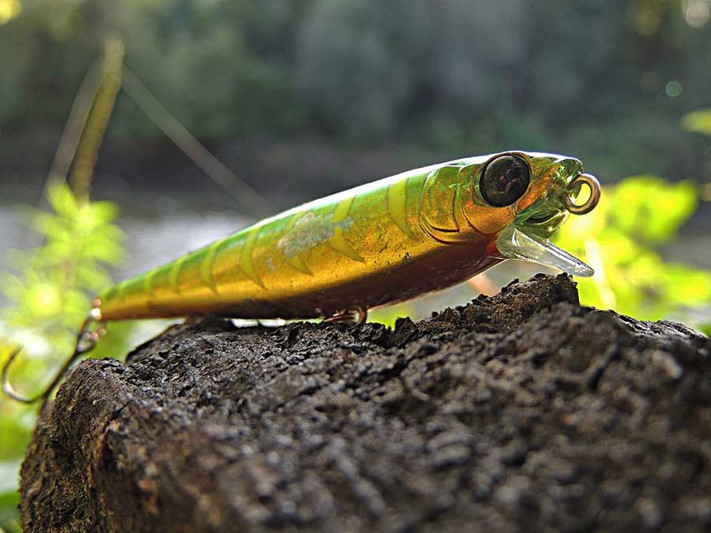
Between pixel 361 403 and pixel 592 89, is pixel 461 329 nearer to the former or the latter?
pixel 361 403

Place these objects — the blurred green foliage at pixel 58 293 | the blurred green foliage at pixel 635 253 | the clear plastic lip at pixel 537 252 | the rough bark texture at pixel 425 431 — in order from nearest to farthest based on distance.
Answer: the rough bark texture at pixel 425 431
the clear plastic lip at pixel 537 252
the blurred green foliage at pixel 635 253
the blurred green foliage at pixel 58 293

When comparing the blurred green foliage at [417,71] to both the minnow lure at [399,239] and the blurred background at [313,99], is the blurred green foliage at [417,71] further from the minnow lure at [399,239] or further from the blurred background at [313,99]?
the minnow lure at [399,239]

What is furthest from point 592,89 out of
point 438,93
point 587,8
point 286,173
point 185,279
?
point 185,279

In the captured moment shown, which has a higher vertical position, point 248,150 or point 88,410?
point 248,150

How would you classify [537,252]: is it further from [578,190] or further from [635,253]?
[635,253]

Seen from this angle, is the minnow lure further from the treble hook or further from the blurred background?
the blurred background

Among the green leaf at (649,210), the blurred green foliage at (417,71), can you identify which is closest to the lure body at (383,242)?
the green leaf at (649,210)

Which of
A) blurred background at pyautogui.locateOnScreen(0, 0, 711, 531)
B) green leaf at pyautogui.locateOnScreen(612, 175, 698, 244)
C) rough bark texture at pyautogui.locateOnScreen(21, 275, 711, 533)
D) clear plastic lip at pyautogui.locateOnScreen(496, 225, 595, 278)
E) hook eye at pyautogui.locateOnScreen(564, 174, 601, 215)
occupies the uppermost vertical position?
blurred background at pyautogui.locateOnScreen(0, 0, 711, 531)

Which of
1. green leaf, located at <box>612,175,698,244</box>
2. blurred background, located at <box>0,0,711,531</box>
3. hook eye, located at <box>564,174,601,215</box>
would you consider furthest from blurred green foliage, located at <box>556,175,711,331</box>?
blurred background, located at <box>0,0,711,531</box>
